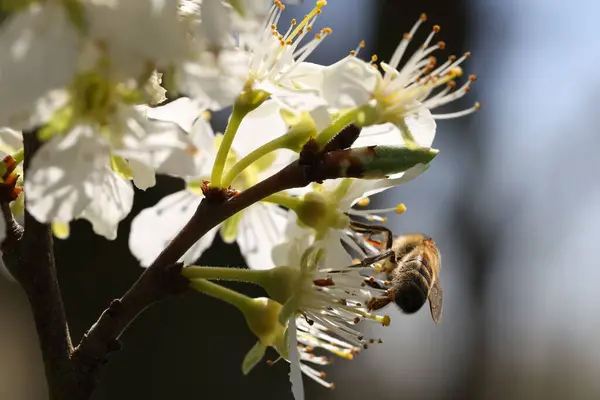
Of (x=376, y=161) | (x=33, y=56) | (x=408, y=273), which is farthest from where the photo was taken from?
(x=408, y=273)

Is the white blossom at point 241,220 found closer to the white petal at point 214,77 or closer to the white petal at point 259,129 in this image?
the white petal at point 259,129

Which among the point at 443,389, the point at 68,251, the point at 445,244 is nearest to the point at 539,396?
the point at 443,389

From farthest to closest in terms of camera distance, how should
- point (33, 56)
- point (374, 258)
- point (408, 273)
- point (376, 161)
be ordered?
point (408, 273)
point (374, 258)
point (376, 161)
point (33, 56)

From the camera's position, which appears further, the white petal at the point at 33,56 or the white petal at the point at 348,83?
the white petal at the point at 348,83

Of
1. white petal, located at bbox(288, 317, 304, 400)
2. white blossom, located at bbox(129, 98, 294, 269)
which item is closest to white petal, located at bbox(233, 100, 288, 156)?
white blossom, located at bbox(129, 98, 294, 269)

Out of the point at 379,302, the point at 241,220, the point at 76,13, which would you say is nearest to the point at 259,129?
the point at 241,220

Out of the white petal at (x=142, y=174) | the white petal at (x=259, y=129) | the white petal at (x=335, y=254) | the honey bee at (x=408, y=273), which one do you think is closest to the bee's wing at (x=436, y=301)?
the honey bee at (x=408, y=273)

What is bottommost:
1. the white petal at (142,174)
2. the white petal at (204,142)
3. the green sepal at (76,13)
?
the white petal at (142,174)

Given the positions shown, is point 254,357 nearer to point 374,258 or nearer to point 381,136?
point 374,258
